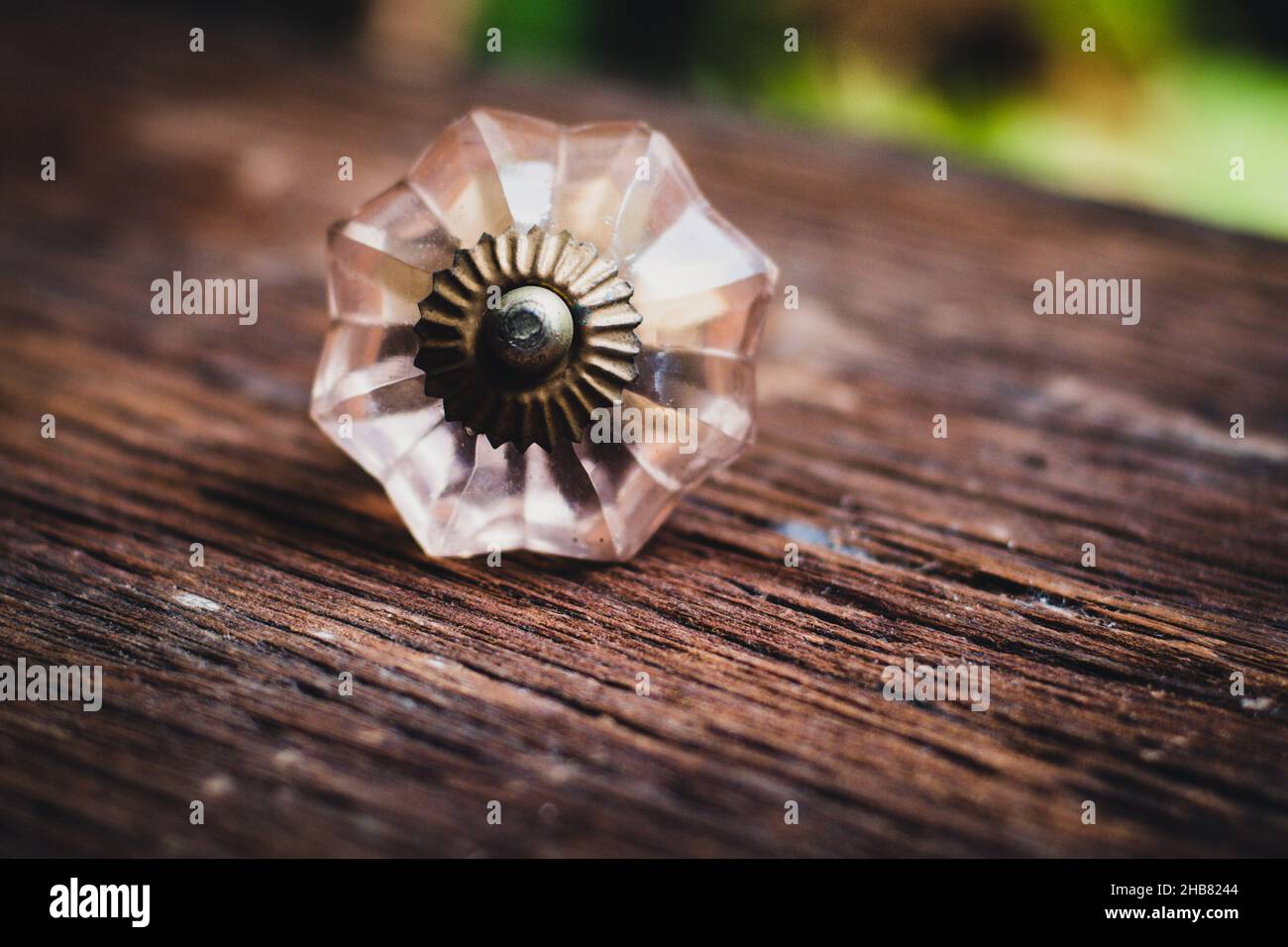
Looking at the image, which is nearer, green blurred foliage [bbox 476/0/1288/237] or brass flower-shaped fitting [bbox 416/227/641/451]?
brass flower-shaped fitting [bbox 416/227/641/451]

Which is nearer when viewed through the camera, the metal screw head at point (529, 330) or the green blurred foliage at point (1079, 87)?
the metal screw head at point (529, 330)

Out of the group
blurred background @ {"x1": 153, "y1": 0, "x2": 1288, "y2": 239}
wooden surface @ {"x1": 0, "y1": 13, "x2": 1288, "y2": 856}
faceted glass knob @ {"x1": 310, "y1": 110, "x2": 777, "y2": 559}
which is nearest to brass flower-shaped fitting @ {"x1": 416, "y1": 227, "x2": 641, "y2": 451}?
faceted glass knob @ {"x1": 310, "y1": 110, "x2": 777, "y2": 559}

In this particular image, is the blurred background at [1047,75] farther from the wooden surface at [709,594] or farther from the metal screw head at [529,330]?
the metal screw head at [529,330]

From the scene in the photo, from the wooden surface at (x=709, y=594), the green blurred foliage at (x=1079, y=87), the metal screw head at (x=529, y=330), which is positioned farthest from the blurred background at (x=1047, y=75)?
A: the metal screw head at (x=529, y=330)

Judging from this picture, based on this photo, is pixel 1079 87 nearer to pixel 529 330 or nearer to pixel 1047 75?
pixel 1047 75

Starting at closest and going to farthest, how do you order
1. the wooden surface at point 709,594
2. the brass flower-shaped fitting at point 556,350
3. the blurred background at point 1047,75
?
the wooden surface at point 709,594
the brass flower-shaped fitting at point 556,350
the blurred background at point 1047,75

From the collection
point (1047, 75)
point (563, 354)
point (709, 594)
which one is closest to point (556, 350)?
point (563, 354)

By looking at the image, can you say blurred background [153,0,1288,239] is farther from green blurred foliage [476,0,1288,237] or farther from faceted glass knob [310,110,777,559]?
faceted glass knob [310,110,777,559]
